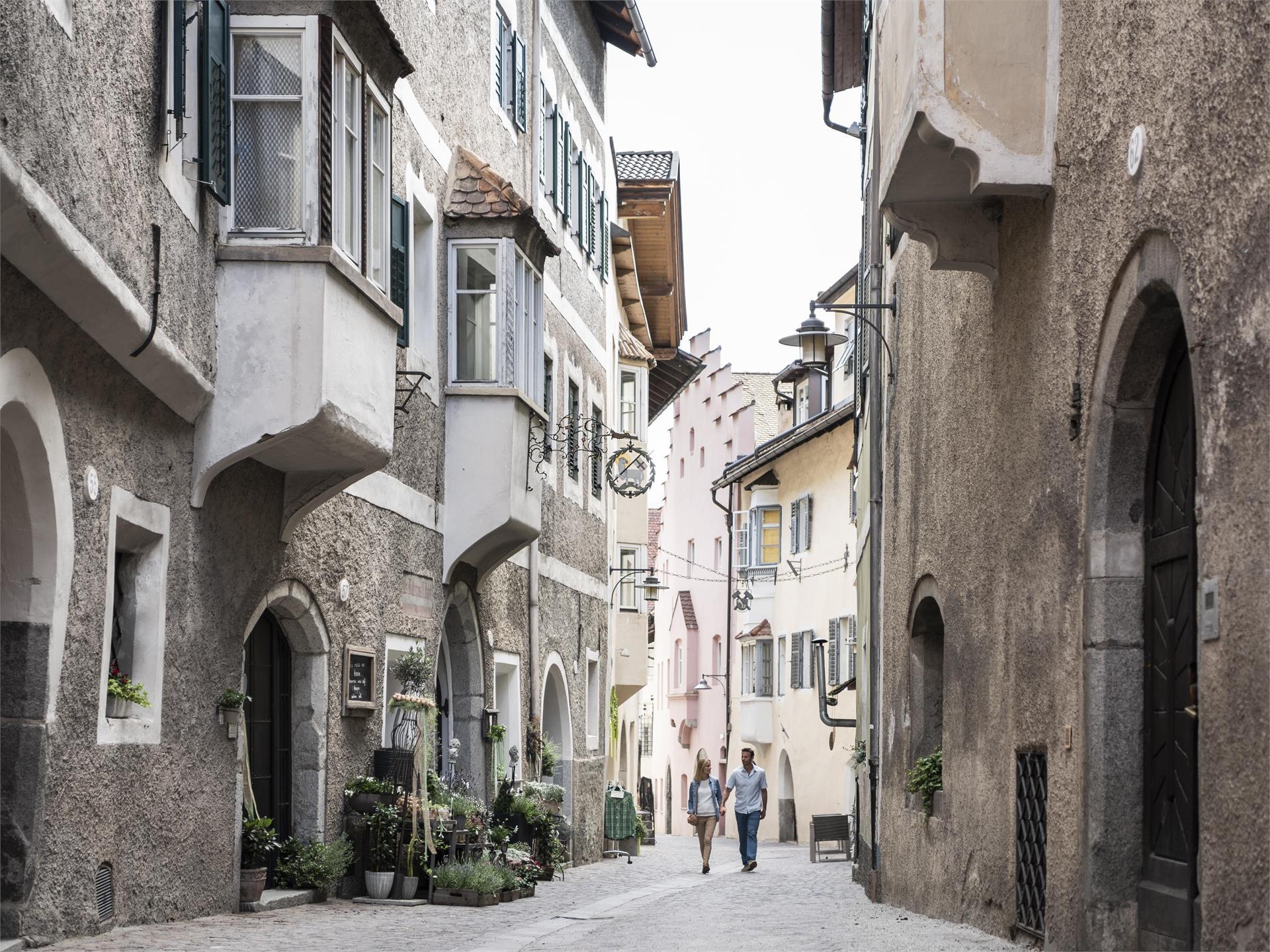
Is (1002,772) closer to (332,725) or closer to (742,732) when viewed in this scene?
(332,725)

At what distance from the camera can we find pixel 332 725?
13312 millimetres

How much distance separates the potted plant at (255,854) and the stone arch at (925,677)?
16.9 feet

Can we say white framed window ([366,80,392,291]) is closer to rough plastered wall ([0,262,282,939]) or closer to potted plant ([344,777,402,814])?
rough plastered wall ([0,262,282,939])

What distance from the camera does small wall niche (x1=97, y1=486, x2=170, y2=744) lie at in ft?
31.2

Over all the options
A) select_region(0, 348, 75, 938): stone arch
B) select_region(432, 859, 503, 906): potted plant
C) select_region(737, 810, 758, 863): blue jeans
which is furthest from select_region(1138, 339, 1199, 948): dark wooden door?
select_region(737, 810, 758, 863): blue jeans

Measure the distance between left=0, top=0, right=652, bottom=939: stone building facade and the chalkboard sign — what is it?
0.06m

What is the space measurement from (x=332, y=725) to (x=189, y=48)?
5629 millimetres

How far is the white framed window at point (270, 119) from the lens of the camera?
35.8 feet

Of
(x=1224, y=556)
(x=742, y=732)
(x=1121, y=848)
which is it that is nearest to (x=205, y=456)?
(x=1121, y=848)

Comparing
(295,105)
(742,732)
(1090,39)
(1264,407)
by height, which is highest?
(295,105)

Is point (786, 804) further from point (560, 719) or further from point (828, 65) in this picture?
point (828, 65)

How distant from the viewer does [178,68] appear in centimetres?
957

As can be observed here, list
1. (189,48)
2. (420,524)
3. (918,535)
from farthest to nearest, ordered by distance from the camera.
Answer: (420,524) → (918,535) → (189,48)

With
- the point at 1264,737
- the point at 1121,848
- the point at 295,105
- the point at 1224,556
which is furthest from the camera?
the point at 295,105
